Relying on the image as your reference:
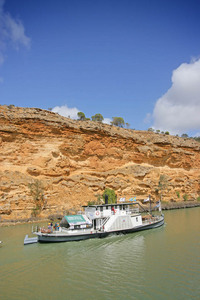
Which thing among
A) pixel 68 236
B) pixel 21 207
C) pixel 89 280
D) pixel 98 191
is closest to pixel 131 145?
pixel 98 191

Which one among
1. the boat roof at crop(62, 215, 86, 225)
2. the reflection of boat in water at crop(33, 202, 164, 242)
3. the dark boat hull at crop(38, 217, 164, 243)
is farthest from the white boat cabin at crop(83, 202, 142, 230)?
the boat roof at crop(62, 215, 86, 225)

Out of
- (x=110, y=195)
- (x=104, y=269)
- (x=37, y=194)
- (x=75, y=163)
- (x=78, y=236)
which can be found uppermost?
(x=75, y=163)

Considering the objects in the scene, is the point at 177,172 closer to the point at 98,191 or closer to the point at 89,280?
the point at 98,191

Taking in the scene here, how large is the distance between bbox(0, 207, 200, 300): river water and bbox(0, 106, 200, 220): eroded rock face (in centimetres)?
1275

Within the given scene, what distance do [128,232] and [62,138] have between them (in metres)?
19.8

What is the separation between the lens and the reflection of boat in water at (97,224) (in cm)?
1773

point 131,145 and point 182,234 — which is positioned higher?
point 131,145

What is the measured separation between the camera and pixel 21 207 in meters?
27.5

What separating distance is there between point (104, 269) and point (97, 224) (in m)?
8.70

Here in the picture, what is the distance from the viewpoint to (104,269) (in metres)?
11.4

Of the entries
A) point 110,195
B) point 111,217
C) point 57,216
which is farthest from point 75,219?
point 110,195

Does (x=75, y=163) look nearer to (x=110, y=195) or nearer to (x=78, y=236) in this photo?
(x=110, y=195)

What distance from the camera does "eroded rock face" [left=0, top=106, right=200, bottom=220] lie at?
29.8 metres

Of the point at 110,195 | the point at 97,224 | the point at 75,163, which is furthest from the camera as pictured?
the point at 75,163
